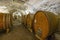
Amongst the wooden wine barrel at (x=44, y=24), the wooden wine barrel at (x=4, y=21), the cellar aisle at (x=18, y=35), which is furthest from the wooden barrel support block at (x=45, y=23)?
the wooden wine barrel at (x=4, y=21)

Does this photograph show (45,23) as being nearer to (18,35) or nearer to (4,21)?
(18,35)

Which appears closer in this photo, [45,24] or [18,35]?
[45,24]

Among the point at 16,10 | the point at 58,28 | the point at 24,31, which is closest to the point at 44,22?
the point at 58,28

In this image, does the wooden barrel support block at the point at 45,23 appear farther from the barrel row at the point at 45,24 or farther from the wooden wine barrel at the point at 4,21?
the wooden wine barrel at the point at 4,21

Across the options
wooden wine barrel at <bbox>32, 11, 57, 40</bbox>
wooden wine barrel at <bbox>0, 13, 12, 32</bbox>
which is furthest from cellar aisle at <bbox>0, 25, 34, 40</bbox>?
wooden wine barrel at <bbox>32, 11, 57, 40</bbox>

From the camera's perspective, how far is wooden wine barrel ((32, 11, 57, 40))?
209 centimetres

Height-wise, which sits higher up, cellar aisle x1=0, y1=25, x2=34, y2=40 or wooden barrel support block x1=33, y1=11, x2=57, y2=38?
wooden barrel support block x1=33, y1=11, x2=57, y2=38

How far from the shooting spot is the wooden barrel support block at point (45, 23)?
6.84 feet

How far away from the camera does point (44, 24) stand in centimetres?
216

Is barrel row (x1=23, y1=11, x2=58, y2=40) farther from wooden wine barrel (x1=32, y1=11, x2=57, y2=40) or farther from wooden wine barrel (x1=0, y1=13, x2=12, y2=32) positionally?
wooden wine barrel (x1=0, y1=13, x2=12, y2=32)

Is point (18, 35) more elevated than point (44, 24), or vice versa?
point (44, 24)

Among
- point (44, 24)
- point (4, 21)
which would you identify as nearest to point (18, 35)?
point (4, 21)

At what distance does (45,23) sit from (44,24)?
3 centimetres

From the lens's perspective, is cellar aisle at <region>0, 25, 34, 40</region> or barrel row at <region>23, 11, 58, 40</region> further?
cellar aisle at <region>0, 25, 34, 40</region>
